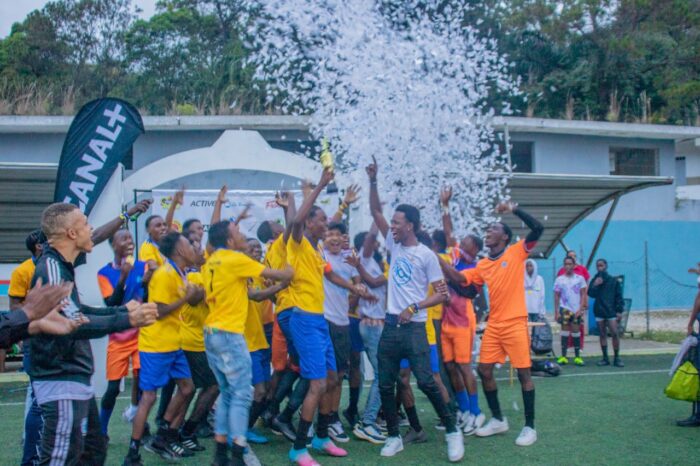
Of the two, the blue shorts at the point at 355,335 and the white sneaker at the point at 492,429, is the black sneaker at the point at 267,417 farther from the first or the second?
the white sneaker at the point at 492,429

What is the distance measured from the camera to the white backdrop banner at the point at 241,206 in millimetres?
11312

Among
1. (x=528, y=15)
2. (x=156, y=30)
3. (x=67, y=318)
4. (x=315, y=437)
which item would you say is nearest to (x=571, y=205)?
(x=315, y=437)

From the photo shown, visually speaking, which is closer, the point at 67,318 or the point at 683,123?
the point at 67,318

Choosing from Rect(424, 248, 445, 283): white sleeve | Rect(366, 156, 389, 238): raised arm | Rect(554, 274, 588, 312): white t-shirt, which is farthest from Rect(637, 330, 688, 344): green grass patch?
Rect(424, 248, 445, 283): white sleeve

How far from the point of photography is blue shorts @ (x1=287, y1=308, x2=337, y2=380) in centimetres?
657

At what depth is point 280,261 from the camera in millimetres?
6711

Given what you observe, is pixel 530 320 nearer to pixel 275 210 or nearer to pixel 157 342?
pixel 275 210

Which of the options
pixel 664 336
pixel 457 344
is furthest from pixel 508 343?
pixel 664 336

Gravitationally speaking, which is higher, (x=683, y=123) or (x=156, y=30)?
(x=156, y=30)

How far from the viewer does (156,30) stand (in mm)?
29250

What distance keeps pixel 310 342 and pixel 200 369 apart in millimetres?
984

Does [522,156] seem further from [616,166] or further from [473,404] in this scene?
[473,404]

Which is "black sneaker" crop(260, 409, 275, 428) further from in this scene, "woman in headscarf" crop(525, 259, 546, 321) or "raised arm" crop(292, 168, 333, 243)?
"woman in headscarf" crop(525, 259, 546, 321)

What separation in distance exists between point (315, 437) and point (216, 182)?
7.86m
